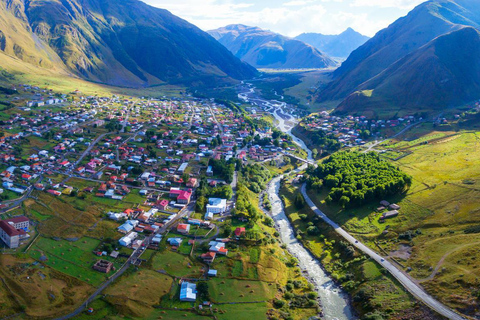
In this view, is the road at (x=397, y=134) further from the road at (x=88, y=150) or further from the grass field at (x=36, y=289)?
the grass field at (x=36, y=289)

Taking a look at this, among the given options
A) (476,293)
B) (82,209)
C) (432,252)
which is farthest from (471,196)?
(82,209)

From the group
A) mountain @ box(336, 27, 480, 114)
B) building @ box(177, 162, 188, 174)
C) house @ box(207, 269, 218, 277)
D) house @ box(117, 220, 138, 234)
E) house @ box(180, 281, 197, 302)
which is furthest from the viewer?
mountain @ box(336, 27, 480, 114)

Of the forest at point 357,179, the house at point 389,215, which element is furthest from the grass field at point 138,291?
the house at point 389,215

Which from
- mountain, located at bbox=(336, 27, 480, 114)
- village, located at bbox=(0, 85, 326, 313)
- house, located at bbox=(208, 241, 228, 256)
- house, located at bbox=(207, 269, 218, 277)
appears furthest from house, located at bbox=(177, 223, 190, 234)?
mountain, located at bbox=(336, 27, 480, 114)

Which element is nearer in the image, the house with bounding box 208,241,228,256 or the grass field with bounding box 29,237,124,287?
the grass field with bounding box 29,237,124,287

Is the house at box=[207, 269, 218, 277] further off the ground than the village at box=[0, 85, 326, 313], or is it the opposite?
the village at box=[0, 85, 326, 313]

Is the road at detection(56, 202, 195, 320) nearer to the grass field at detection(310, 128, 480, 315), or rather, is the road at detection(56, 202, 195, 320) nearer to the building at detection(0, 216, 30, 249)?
the building at detection(0, 216, 30, 249)

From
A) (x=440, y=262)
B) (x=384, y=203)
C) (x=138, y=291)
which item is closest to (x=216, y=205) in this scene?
(x=138, y=291)

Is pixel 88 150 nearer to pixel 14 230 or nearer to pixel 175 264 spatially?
pixel 14 230
